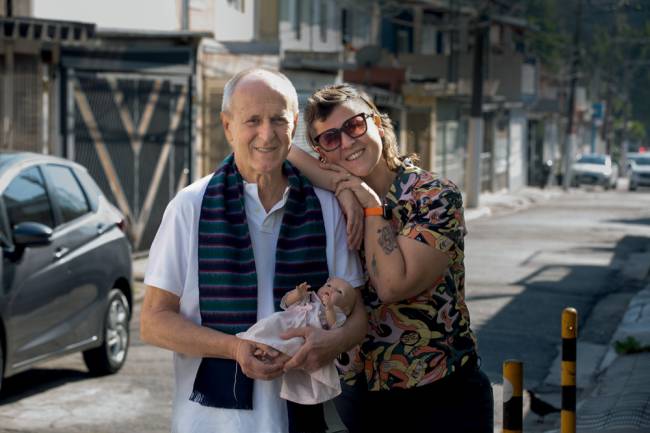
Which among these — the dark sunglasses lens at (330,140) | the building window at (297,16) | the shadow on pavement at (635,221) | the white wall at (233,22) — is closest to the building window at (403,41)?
the building window at (297,16)

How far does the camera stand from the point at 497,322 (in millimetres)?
14484

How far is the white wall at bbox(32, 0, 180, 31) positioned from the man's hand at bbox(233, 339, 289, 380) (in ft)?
54.1

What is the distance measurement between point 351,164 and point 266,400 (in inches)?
31.8

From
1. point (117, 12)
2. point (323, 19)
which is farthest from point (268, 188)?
point (323, 19)

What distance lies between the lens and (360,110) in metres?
4.33

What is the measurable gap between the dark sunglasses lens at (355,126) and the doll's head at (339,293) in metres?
0.55

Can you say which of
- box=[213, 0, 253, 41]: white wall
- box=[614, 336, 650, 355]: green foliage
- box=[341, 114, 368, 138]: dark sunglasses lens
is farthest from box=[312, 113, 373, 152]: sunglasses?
box=[213, 0, 253, 41]: white wall

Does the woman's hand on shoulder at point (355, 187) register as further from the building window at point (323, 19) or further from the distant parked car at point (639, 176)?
the distant parked car at point (639, 176)

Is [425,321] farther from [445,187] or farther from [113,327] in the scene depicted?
[113,327]

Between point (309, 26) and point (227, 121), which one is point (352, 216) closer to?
point (227, 121)

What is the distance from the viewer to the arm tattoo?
4219 mm

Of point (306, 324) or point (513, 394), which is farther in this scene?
point (513, 394)

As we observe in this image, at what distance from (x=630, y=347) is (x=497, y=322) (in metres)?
2.77

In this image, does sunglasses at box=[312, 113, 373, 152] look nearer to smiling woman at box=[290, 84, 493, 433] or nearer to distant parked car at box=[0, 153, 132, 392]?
smiling woman at box=[290, 84, 493, 433]
